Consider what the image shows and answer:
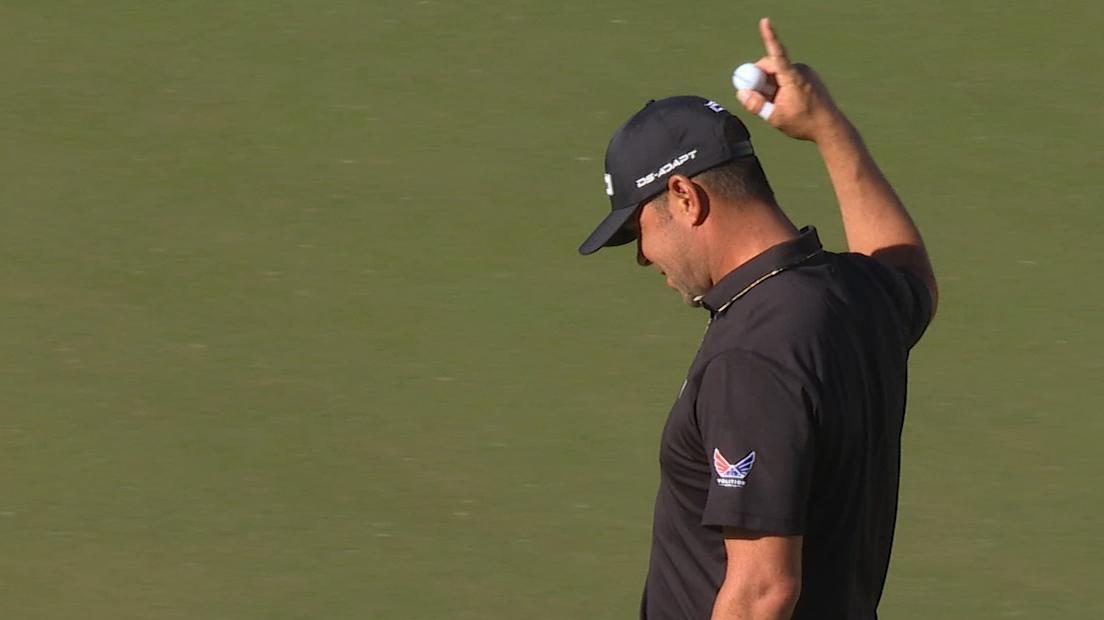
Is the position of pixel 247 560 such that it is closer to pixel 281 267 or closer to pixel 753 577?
pixel 281 267

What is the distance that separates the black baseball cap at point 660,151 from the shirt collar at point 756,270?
7.6 inches

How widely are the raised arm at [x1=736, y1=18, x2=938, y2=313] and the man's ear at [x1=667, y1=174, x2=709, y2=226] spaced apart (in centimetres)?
56

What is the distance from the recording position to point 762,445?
3.20 m

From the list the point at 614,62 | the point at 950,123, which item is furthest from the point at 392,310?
the point at 950,123

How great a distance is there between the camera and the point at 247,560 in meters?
6.04

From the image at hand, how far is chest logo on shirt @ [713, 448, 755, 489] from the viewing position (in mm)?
3203

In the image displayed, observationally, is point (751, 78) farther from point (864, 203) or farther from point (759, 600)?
point (759, 600)

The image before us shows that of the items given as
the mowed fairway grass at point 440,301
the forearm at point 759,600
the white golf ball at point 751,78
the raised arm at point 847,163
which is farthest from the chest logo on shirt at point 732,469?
the mowed fairway grass at point 440,301

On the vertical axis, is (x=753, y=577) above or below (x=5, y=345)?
above

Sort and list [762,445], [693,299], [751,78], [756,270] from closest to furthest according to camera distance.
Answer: [762,445] < [756,270] < [693,299] < [751,78]

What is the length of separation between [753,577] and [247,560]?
3126mm

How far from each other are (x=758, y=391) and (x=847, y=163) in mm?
Result: 1014

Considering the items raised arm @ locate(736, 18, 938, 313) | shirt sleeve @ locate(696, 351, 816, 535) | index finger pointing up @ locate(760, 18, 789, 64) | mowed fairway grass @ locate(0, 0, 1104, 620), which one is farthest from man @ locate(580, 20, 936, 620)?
mowed fairway grass @ locate(0, 0, 1104, 620)

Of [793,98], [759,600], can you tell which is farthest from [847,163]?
[759,600]
